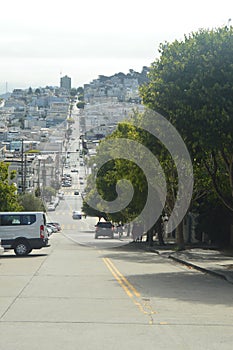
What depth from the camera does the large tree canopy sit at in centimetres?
2300

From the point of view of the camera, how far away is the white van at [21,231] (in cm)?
3484

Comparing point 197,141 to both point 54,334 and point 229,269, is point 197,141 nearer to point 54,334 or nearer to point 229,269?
point 229,269

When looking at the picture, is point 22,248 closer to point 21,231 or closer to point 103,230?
point 21,231

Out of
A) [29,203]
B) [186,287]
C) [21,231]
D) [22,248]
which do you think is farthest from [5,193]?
[186,287]

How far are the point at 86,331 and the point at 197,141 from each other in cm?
1314

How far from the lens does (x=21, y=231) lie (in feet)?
115

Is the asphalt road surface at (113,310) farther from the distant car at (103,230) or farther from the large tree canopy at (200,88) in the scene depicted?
the distant car at (103,230)

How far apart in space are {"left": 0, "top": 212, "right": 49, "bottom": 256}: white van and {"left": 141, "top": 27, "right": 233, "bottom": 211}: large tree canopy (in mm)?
11868

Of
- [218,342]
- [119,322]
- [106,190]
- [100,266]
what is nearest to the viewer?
[218,342]

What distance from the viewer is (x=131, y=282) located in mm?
20859

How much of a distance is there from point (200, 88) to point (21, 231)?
581 inches

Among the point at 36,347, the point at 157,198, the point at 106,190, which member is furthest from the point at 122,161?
the point at 36,347

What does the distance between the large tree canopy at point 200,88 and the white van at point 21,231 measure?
1187 cm

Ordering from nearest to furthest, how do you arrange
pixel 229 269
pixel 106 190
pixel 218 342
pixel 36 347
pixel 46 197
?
1. pixel 36 347
2. pixel 218 342
3. pixel 229 269
4. pixel 106 190
5. pixel 46 197
